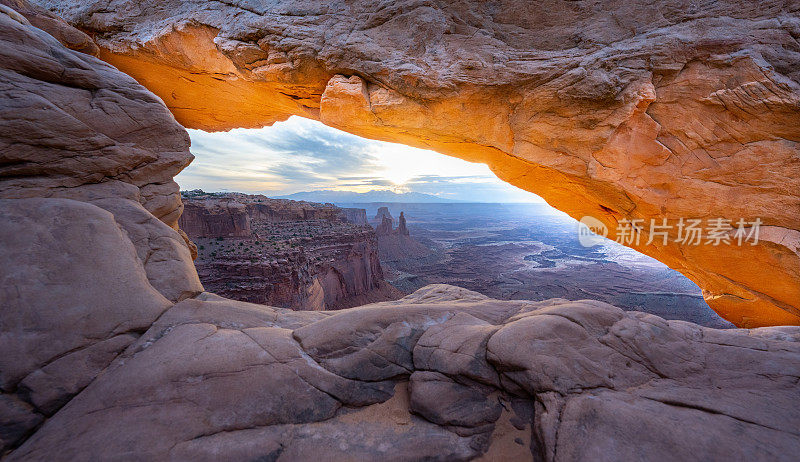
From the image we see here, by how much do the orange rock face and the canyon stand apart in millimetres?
55

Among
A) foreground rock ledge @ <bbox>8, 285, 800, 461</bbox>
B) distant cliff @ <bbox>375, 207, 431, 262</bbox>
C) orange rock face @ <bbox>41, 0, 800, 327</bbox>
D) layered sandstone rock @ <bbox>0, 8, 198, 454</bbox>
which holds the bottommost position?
distant cliff @ <bbox>375, 207, 431, 262</bbox>

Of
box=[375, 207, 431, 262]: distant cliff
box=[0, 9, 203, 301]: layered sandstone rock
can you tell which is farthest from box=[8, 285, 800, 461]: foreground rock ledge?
box=[375, 207, 431, 262]: distant cliff

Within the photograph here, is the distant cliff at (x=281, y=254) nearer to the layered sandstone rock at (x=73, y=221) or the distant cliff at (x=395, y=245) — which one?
the layered sandstone rock at (x=73, y=221)

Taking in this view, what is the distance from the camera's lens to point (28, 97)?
416cm

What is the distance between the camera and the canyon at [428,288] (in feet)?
8.71

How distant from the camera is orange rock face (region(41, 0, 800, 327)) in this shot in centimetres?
634

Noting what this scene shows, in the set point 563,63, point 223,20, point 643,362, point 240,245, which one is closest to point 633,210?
point 563,63

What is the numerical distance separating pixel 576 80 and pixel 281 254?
760 inches

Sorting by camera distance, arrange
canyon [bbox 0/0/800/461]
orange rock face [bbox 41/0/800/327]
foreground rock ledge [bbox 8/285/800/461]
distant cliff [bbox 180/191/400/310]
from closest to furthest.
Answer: foreground rock ledge [bbox 8/285/800/461], canyon [bbox 0/0/800/461], orange rock face [bbox 41/0/800/327], distant cliff [bbox 180/191/400/310]

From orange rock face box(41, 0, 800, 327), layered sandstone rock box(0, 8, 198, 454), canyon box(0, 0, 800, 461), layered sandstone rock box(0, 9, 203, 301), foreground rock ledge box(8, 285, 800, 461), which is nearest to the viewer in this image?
foreground rock ledge box(8, 285, 800, 461)

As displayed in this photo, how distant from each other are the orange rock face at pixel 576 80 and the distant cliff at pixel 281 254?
13216 mm

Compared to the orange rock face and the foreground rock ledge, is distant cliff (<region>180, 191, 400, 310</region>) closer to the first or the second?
the orange rock face

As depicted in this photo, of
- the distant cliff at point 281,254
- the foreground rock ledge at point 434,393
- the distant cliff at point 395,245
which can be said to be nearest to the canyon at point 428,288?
A: the foreground rock ledge at point 434,393

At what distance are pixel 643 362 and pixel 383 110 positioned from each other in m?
7.43
